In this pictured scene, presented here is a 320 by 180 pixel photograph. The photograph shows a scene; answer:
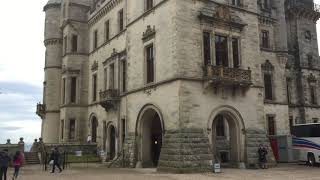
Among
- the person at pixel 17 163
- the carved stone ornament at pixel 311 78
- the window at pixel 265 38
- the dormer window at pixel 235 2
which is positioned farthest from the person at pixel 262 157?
the carved stone ornament at pixel 311 78

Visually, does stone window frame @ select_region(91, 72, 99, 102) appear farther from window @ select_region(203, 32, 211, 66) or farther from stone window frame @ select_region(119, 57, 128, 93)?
window @ select_region(203, 32, 211, 66)

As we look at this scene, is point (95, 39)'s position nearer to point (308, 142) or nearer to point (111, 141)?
point (111, 141)

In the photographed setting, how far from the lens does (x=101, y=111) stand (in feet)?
122

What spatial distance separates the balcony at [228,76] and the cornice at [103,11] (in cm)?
1453

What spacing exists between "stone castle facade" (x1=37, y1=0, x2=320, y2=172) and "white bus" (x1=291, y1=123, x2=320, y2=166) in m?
3.38

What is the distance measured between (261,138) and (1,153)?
17.5 metres

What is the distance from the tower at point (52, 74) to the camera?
44.2m

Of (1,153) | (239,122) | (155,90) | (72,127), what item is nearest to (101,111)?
(72,127)

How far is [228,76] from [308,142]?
10.8m

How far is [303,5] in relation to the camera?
46156mm

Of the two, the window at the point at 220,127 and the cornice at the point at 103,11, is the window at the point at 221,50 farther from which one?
the cornice at the point at 103,11

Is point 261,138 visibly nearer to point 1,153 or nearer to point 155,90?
point 155,90

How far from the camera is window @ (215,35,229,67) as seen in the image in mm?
26625

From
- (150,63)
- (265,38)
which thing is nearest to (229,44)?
(150,63)
